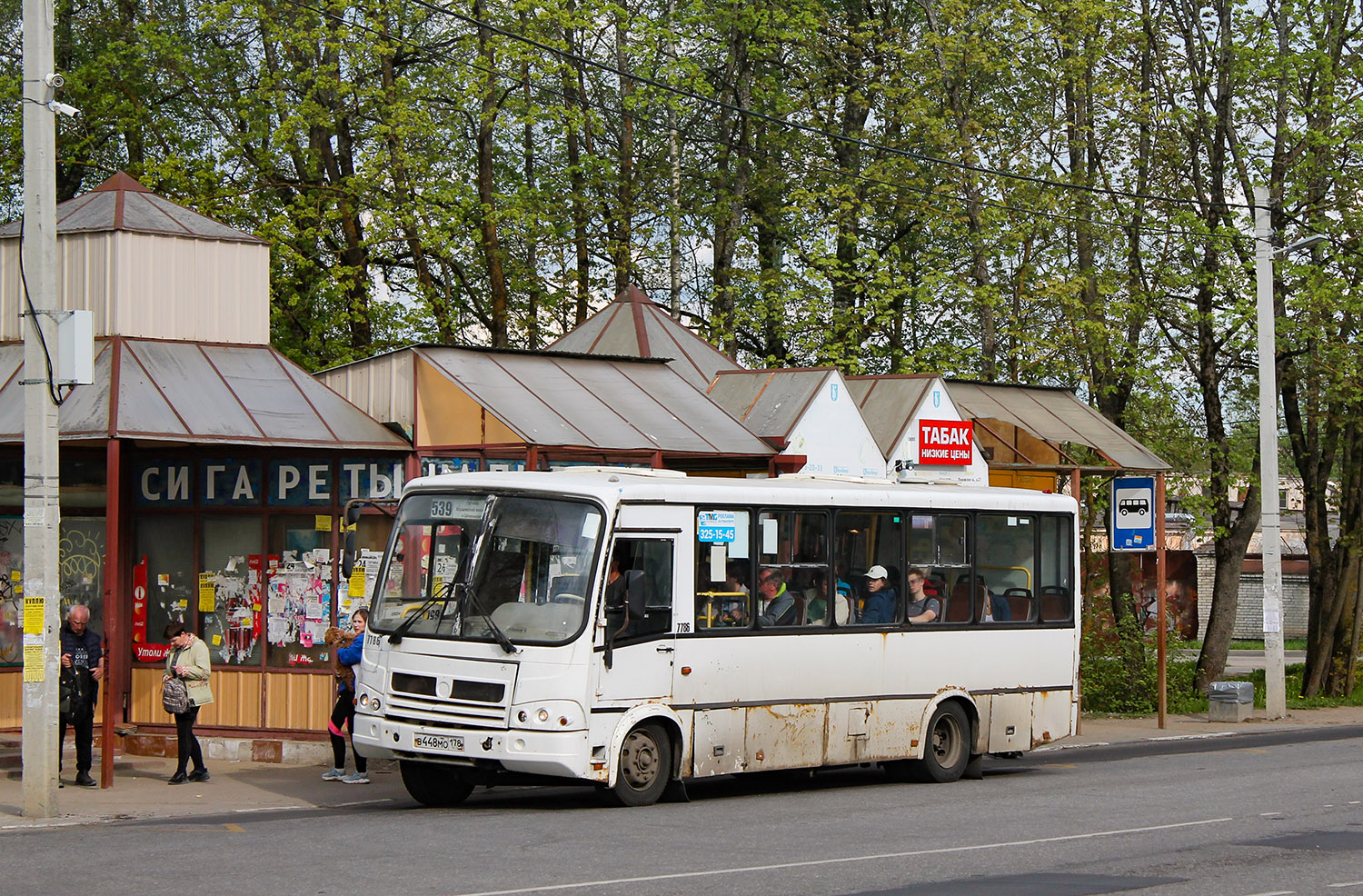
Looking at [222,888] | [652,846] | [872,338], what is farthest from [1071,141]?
[222,888]

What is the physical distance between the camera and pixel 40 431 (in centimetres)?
1349

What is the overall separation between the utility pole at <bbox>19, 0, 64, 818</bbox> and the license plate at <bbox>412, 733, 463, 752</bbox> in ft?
9.64

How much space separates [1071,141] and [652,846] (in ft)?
81.1

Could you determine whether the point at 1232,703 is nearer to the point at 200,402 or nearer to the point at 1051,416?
the point at 1051,416

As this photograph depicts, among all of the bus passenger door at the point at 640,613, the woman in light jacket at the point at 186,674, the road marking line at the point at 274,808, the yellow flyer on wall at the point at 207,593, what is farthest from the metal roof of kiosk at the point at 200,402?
the bus passenger door at the point at 640,613

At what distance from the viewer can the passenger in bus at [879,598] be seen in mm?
16016

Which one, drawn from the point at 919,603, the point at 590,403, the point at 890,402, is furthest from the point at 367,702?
the point at 890,402

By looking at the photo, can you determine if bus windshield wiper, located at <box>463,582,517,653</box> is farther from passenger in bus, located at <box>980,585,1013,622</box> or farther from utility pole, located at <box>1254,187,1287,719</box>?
utility pole, located at <box>1254,187,1287,719</box>

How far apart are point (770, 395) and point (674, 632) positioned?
839 centimetres

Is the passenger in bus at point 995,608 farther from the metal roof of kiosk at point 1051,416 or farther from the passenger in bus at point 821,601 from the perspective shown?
the metal roof of kiosk at point 1051,416

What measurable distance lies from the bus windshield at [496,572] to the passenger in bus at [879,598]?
11.4ft

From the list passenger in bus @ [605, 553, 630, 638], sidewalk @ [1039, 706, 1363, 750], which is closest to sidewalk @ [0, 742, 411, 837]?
passenger in bus @ [605, 553, 630, 638]

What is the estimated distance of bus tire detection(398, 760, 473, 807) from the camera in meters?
14.3

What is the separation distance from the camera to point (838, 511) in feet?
52.0
